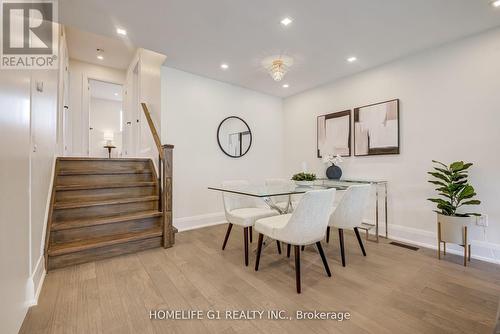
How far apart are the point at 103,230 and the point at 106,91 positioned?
5.43 meters

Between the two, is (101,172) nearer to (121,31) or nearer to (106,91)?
(121,31)

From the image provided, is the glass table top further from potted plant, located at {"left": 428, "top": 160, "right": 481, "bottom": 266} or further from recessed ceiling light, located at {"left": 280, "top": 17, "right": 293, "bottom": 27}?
recessed ceiling light, located at {"left": 280, "top": 17, "right": 293, "bottom": 27}

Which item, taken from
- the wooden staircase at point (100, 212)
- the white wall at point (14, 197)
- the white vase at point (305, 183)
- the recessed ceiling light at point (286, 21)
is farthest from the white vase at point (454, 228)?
the white wall at point (14, 197)

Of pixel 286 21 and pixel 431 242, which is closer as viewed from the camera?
pixel 286 21

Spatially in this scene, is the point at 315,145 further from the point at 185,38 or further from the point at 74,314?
the point at 74,314

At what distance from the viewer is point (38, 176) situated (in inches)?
79.4

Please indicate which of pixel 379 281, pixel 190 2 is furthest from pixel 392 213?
pixel 190 2

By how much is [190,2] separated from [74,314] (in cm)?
283

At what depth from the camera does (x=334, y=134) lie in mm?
4035

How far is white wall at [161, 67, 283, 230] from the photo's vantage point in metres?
3.64

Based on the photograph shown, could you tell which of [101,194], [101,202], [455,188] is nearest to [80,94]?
[101,194]

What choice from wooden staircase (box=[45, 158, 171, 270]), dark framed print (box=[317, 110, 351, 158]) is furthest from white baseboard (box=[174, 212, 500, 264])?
dark framed print (box=[317, 110, 351, 158])

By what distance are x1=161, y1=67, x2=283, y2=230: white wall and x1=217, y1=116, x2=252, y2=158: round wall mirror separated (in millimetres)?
95

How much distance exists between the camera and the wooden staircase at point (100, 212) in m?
2.37
